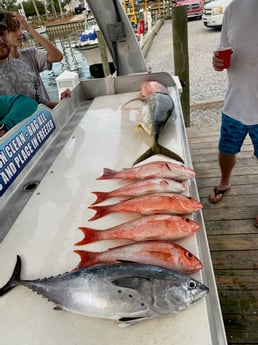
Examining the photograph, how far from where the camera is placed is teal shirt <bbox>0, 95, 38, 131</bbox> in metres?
2.06

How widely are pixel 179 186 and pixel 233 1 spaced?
1.46 m

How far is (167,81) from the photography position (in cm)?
325

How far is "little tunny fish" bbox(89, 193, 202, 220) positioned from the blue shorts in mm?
1170

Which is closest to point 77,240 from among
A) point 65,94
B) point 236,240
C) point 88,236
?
point 88,236

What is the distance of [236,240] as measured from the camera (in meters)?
2.36

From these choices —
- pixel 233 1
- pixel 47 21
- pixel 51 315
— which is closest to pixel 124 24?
pixel 233 1

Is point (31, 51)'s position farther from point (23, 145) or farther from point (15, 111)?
point (23, 145)

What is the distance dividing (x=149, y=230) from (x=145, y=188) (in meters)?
0.32

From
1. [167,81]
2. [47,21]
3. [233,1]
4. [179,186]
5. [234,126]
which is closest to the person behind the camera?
[179,186]

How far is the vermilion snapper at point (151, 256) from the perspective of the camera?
1.08 m

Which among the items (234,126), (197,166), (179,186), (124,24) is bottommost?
(197,166)

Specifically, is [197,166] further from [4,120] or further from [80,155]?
[4,120]

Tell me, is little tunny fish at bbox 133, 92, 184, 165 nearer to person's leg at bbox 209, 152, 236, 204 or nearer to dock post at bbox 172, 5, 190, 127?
person's leg at bbox 209, 152, 236, 204

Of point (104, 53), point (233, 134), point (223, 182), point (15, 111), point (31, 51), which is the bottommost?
point (223, 182)
